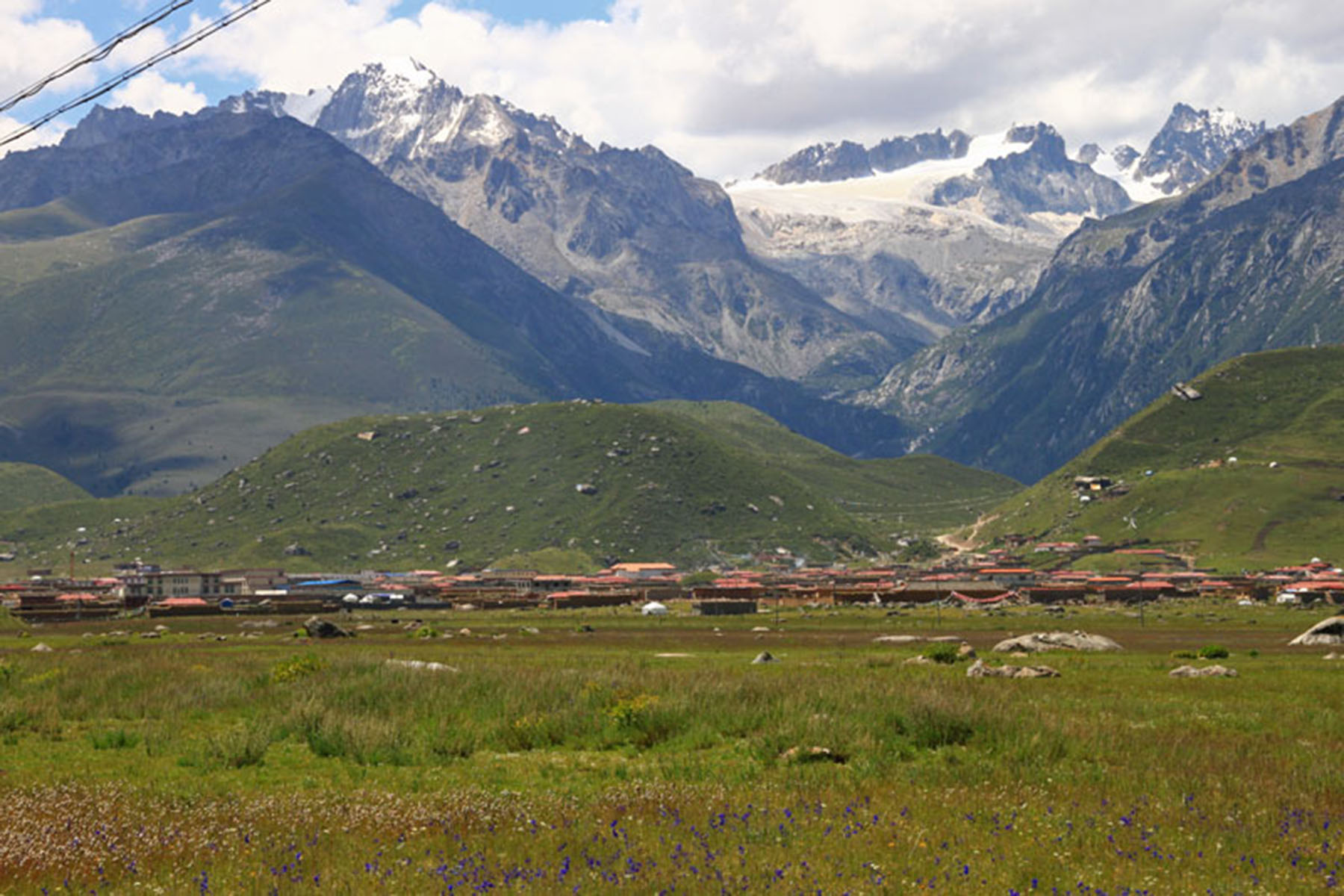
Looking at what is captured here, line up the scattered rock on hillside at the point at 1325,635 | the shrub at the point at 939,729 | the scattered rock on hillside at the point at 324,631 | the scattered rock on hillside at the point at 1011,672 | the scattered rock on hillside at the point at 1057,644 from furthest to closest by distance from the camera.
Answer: the scattered rock on hillside at the point at 324,631
the scattered rock on hillside at the point at 1325,635
the scattered rock on hillside at the point at 1057,644
the scattered rock on hillside at the point at 1011,672
the shrub at the point at 939,729

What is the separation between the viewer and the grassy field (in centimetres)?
1898

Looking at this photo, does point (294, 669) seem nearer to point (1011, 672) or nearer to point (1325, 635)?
point (1011, 672)

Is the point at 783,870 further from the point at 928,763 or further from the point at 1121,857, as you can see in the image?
the point at 928,763

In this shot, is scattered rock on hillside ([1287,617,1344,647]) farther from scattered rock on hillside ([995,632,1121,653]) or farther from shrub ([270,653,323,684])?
shrub ([270,653,323,684])

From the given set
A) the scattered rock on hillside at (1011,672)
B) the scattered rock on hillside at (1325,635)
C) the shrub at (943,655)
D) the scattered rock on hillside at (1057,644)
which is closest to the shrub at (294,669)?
the scattered rock on hillside at (1011,672)

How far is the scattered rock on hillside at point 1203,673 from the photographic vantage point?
51.5m

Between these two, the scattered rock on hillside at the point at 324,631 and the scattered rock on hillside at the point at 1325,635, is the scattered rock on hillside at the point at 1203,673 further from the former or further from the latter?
the scattered rock on hillside at the point at 324,631

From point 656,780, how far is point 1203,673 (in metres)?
34.6

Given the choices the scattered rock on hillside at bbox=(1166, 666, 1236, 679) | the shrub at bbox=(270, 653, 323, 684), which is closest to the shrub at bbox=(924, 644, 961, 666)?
the scattered rock on hillside at bbox=(1166, 666, 1236, 679)

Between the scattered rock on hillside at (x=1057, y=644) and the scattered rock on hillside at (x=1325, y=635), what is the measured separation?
1504cm

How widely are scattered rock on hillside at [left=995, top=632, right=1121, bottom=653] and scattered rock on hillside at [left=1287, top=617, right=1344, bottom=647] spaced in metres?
15.0

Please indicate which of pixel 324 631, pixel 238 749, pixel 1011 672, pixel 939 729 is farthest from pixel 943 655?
pixel 324 631

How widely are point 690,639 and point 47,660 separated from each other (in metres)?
52.8

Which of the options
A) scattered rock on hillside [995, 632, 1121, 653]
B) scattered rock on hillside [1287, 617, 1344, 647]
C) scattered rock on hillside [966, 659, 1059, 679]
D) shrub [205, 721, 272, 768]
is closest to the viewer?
shrub [205, 721, 272, 768]
